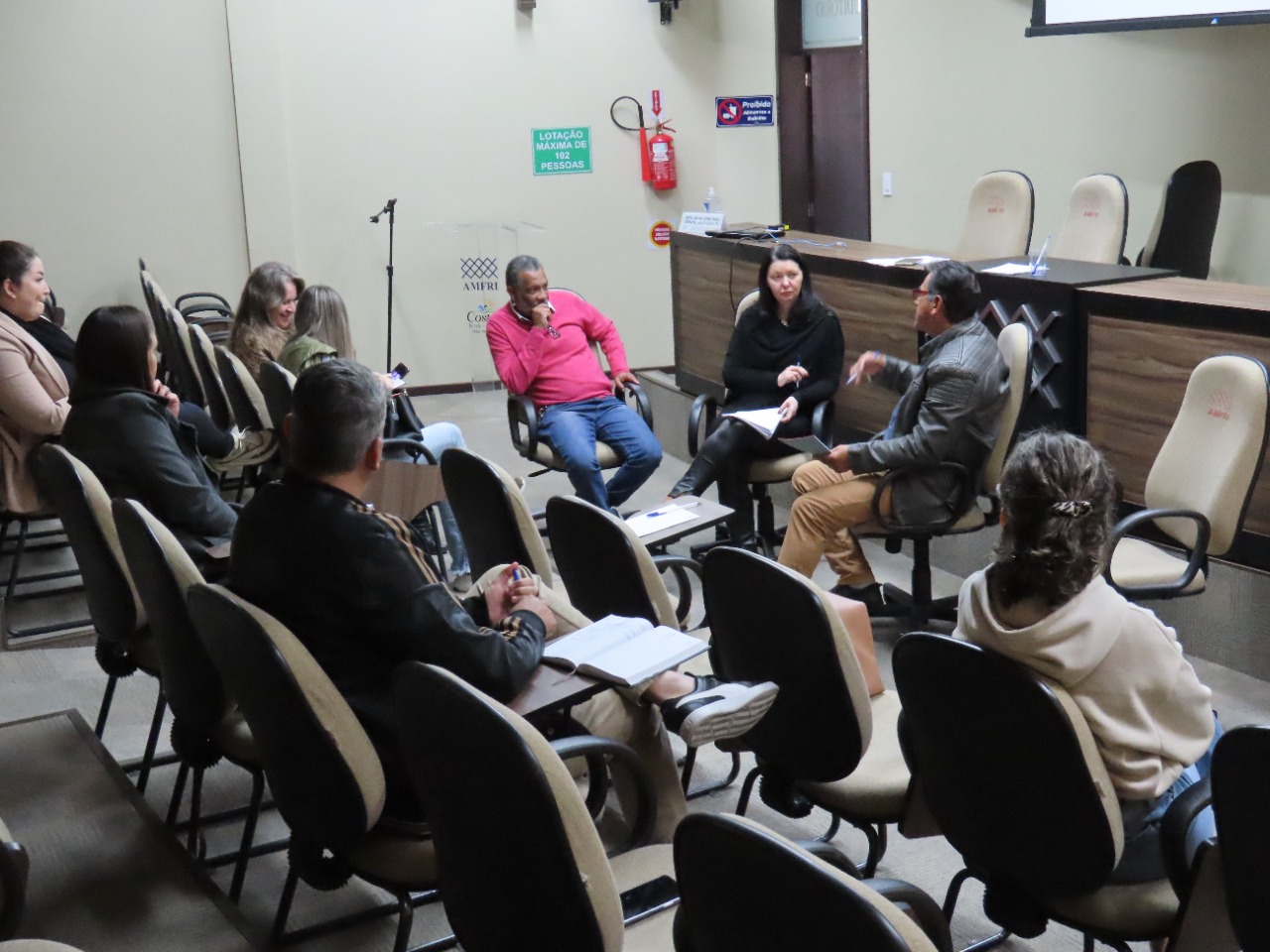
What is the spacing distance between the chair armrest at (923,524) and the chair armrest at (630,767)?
185 centimetres

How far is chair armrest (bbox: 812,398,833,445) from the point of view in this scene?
15.2ft

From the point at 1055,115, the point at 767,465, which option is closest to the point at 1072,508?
the point at 767,465

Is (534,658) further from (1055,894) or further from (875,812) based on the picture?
(1055,894)

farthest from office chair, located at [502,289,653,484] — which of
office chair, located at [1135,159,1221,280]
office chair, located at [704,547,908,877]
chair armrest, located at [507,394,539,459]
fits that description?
office chair, located at [704,547,908,877]

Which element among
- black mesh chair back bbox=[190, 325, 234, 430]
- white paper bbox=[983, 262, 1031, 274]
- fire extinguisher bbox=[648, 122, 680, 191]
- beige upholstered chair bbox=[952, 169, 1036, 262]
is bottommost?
Answer: black mesh chair back bbox=[190, 325, 234, 430]

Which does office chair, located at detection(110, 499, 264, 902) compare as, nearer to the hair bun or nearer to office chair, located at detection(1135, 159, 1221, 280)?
the hair bun

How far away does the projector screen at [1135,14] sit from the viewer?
206 inches

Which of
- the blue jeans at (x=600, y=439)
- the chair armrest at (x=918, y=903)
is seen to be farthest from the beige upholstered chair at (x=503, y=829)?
the blue jeans at (x=600, y=439)

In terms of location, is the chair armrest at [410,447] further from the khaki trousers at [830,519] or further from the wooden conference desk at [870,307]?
the wooden conference desk at [870,307]

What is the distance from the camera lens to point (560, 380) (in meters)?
5.09

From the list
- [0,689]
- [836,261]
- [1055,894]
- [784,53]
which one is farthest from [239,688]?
[784,53]

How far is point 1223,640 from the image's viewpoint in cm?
373

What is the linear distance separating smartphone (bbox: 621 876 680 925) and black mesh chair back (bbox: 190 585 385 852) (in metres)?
0.45

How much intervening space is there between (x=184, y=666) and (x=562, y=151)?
5.98 m
